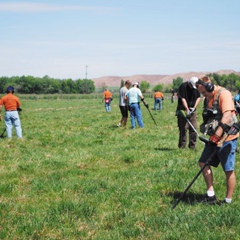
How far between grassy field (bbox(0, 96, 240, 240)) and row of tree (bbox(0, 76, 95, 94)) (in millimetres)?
159411

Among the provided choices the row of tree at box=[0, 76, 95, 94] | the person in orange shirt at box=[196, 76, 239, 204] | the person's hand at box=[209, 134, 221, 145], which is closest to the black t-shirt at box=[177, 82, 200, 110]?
the person in orange shirt at box=[196, 76, 239, 204]

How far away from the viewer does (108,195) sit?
7027 mm

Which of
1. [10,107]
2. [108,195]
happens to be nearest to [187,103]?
[108,195]

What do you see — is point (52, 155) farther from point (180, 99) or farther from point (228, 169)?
point (228, 169)

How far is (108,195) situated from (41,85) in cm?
17572

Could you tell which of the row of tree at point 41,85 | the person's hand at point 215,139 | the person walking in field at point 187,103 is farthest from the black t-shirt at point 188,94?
the row of tree at point 41,85

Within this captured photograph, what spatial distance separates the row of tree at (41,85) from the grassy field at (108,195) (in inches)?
6276

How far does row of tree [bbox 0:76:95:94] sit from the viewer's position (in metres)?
176

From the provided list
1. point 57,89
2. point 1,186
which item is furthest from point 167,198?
point 57,89

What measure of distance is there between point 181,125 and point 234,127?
17.9 ft

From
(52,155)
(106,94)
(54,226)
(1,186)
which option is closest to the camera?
(54,226)

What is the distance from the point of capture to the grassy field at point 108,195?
538cm

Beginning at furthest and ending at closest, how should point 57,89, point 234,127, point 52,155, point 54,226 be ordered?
point 57,89 < point 52,155 < point 234,127 < point 54,226

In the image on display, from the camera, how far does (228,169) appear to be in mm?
6137
